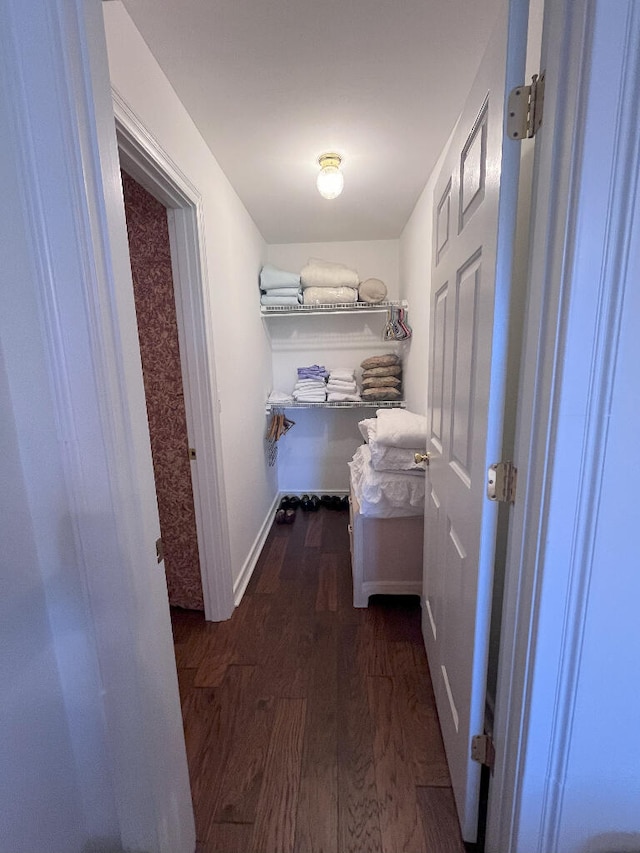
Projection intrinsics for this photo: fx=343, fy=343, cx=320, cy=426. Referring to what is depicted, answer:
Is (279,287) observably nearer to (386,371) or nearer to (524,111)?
(386,371)

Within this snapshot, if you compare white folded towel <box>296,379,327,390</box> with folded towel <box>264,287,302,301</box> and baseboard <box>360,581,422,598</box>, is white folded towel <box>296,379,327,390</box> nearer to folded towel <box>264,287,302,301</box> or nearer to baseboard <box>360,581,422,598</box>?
folded towel <box>264,287,302,301</box>

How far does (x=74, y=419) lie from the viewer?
2.10 feet

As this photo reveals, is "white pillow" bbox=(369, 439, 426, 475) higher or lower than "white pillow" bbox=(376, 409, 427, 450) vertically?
lower

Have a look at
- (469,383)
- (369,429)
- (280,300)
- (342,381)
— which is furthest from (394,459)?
(280,300)

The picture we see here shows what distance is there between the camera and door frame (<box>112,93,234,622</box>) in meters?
1.42

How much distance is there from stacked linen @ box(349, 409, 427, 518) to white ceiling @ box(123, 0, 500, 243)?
1360mm

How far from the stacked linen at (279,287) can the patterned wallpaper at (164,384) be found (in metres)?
1.09

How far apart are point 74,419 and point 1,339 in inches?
6.7

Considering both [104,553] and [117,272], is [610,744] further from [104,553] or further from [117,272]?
[117,272]

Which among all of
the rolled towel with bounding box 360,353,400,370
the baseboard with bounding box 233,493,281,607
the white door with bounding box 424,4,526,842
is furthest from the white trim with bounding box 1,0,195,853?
the rolled towel with bounding box 360,353,400,370

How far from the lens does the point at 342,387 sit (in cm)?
282

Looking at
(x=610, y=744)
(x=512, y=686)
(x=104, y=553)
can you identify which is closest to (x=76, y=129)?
(x=104, y=553)

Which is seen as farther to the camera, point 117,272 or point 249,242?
point 249,242

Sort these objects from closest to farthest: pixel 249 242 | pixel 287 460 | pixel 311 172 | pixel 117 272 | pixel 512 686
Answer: pixel 117 272, pixel 512 686, pixel 311 172, pixel 249 242, pixel 287 460
